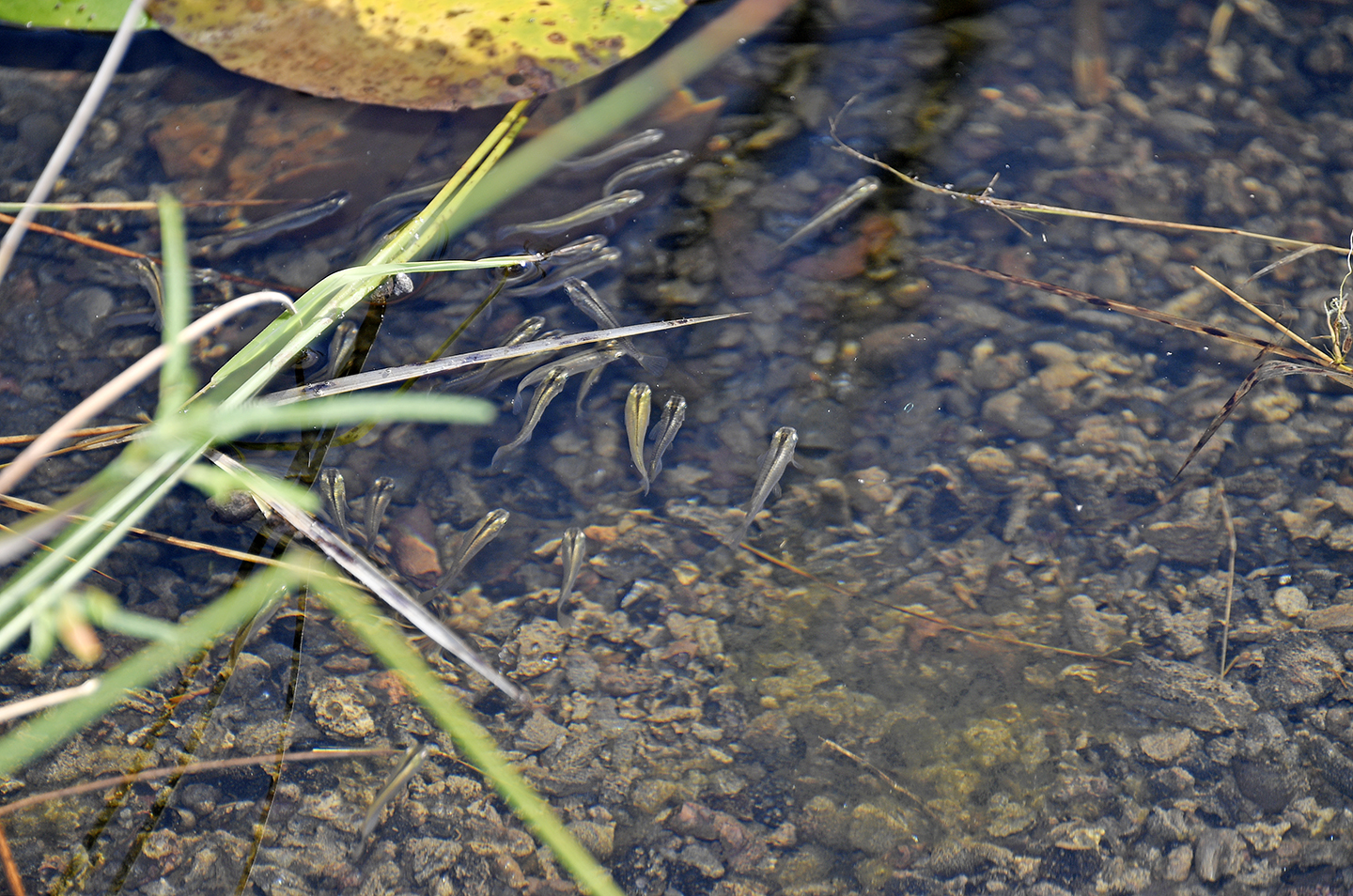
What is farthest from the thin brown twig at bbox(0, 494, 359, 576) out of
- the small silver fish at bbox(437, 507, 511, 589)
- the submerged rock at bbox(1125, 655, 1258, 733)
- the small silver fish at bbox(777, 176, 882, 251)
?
the submerged rock at bbox(1125, 655, 1258, 733)

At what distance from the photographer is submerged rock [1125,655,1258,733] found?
2900 millimetres

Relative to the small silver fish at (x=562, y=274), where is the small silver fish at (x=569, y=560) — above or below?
below

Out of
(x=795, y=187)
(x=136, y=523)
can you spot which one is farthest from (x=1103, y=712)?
(x=136, y=523)

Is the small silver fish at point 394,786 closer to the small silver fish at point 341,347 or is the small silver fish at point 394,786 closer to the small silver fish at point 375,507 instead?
the small silver fish at point 375,507

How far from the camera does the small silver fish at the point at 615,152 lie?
4113 millimetres

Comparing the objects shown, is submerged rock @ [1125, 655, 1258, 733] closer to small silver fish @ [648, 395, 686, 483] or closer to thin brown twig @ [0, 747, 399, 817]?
small silver fish @ [648, 395, 686, 483]

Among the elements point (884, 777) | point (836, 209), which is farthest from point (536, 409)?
point (884, 777)

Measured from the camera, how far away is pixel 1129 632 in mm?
3088

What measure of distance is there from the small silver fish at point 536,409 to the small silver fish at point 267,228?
1.37 meters

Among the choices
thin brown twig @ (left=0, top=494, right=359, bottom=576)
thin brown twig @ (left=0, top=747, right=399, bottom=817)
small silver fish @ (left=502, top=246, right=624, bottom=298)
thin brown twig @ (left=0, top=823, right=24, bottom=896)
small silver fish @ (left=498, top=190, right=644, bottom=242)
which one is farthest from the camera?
small silver fish @ (left=498, top=190, right=644, bottom=242)

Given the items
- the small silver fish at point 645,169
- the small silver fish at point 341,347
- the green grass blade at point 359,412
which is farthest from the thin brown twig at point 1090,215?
the small silver fish at point 341,347

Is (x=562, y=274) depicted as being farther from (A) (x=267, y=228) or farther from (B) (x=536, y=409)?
(A) (x=267, y=228)

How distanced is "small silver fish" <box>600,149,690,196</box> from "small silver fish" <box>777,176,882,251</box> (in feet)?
2.25

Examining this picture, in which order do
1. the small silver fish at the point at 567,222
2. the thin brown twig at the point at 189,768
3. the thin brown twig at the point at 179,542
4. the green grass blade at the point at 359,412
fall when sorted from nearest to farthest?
the thin brown twig at the point at 189,768, the green grass blade at the point at 359,412, the thin brown twig at the point at 179,542, the small silver fish at the point at 567,222
